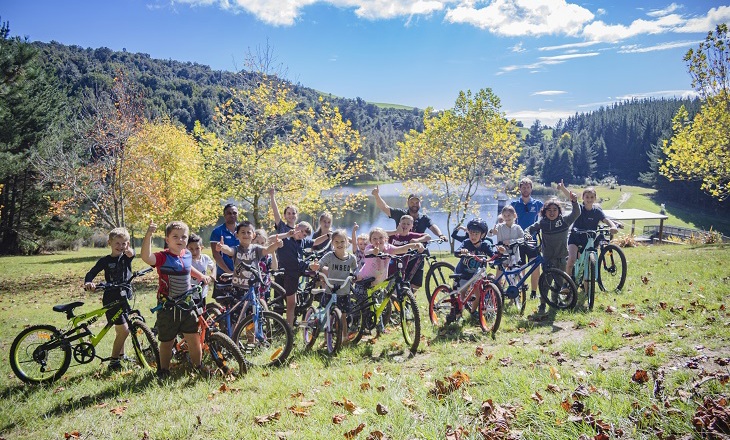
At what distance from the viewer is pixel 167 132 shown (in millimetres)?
30266

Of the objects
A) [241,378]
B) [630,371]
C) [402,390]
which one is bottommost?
[241,378]

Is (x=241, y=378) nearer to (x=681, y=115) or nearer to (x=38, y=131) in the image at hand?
(x=681, y=115)

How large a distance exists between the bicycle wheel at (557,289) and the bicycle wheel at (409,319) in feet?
8.76

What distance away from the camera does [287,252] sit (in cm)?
739

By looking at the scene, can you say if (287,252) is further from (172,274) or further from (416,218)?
(416,218)

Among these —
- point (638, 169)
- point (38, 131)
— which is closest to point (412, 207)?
point (38, 131)

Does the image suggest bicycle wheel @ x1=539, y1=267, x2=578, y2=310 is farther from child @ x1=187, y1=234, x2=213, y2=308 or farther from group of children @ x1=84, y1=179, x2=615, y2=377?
child @ x1=187, y1=234, x2=213, y2=308

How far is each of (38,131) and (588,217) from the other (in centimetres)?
3568

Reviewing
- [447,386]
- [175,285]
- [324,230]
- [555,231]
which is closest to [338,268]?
[324,230]

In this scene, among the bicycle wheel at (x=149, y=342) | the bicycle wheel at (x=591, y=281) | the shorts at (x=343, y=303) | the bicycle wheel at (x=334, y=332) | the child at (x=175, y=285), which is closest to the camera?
the child at (x=175, y=285)

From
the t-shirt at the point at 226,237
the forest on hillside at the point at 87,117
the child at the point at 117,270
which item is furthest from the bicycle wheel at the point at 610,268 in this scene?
the forest on hillside at the point at 87,117

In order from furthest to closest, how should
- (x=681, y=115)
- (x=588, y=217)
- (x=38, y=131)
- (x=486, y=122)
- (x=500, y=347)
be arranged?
(x=38, y=131)
(x=486, y=122)
(x=681, y=115)
(x=588, y=217)
(x=500, y=347)

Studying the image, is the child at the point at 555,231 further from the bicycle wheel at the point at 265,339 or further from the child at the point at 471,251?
the bicycle wheel at the point at 265,339

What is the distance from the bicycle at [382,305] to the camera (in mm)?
6227
